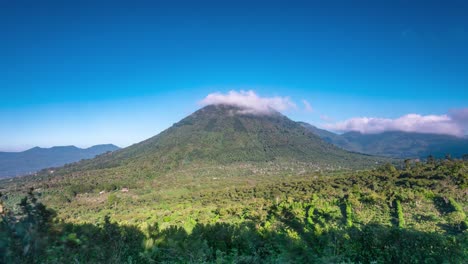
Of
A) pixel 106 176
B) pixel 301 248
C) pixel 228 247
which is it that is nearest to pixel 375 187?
pixel 228 247

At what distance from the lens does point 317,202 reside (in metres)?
35.7

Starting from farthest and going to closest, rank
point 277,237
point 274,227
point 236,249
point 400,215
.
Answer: point 274,227 < point 400,215 < point 277,237 < point 236,249

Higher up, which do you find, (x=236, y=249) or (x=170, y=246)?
(x=170, y=246)

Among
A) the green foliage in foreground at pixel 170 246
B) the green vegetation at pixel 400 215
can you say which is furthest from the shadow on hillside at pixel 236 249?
the green vegetation at pixel 400 215

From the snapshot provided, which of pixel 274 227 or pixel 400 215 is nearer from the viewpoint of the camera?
pixel 400 215

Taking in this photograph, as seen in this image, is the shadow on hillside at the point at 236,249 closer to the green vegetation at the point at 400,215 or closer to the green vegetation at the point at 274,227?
the green vegetation at the point at 274,227

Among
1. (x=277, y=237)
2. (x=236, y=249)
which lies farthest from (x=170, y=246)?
(x=277, y=237)

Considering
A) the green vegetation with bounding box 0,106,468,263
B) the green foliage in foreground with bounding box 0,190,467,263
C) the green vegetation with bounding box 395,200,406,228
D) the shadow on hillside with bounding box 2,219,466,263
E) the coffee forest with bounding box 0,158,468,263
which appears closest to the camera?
the green foliage in foreground with bounding box 0,190,467,263

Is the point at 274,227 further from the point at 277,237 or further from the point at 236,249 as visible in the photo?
the point at 236,249

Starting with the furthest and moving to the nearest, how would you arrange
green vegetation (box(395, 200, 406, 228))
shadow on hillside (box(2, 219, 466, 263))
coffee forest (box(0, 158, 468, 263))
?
green vegetation (box(395, 200, 406, 228)), shadow on hillside (box(2, 219, 466, 263)), coffee forest (box(0, 158, 468, 263))

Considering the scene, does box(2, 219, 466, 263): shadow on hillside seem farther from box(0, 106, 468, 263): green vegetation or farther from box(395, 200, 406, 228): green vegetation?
box(395, 200, 406, 228): green vegetation

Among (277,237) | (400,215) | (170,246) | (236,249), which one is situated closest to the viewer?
(170,246)

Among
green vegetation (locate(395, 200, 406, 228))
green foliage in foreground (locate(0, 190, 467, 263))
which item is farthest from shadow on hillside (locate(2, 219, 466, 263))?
green vegetation (locate(395, 200, 406, 228))

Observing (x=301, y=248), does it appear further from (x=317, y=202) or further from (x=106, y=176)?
(x=106, y=176)
